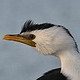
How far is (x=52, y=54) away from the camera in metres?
8.86

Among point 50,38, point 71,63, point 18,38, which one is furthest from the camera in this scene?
Answer: point 18,38

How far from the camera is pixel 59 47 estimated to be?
864cm

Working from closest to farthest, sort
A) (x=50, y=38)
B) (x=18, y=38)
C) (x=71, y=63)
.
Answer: (x=71, y=63) → (x=50, y=38) → (x=18, y=38)

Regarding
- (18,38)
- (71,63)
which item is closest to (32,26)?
(18,38)

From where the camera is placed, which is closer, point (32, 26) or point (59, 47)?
point (59, 47)

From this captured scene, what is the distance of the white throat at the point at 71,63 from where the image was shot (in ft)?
27.5

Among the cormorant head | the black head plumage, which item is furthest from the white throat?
the black head plumage

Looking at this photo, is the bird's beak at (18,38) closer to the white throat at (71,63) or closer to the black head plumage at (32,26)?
the black head plumage at (32,26)

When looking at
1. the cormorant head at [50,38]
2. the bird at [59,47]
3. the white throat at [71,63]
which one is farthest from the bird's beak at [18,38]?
the white throat at [71,63]

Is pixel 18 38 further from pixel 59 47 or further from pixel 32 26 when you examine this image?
pixel 59 47

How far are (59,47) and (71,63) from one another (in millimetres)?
428

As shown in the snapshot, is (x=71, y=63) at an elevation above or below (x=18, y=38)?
below

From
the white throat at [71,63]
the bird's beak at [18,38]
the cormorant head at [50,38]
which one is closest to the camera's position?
the white throat at [71,63]

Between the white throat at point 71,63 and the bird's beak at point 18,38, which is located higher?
the bird's beak at point 18,38
